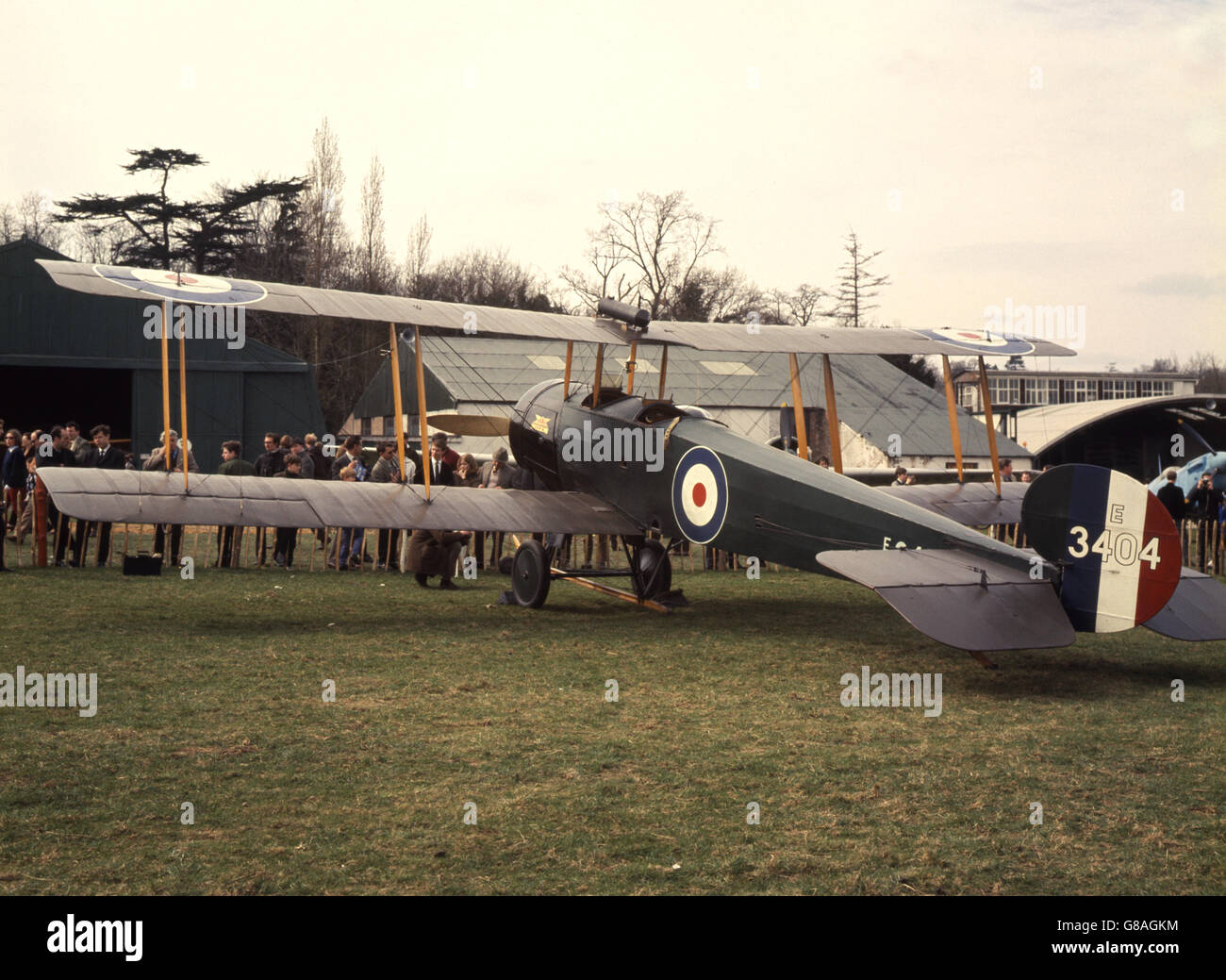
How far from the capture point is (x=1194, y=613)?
7.40 m

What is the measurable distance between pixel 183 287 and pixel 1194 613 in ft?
27.4

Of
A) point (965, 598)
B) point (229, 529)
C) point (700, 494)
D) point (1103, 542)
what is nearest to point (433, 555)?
point (229, 529)

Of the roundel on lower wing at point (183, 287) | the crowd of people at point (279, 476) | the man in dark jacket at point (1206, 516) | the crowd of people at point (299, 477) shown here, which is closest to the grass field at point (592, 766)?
the roundel on lower wing at point (183, 287)

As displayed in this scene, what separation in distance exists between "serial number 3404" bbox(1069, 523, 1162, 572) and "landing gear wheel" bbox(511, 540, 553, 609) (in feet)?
17.7

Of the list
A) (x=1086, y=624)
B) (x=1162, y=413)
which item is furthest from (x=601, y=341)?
(x=1162, y=413)

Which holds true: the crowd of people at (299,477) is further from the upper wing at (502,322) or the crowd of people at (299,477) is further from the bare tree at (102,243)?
the bare tree at (102,243)

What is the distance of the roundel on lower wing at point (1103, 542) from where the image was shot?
22.9 ft

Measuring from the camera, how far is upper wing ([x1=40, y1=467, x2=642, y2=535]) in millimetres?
8969

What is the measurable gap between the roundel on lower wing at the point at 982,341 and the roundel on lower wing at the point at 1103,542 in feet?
14.3

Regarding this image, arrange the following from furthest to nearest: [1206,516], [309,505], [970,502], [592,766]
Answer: [1206,516] < [970,502] < [309,505] < [592,766]

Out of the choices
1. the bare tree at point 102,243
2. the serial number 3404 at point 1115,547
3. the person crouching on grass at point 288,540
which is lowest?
the person crouching on grass at point 288,540

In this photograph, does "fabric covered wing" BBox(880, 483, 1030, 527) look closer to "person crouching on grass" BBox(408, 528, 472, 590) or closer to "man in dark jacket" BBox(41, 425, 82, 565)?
"person crouching on grass" BBox(408, 528, 472, 590)

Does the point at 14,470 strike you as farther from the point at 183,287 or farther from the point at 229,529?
the point at 183,287

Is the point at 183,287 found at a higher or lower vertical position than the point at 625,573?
higher
